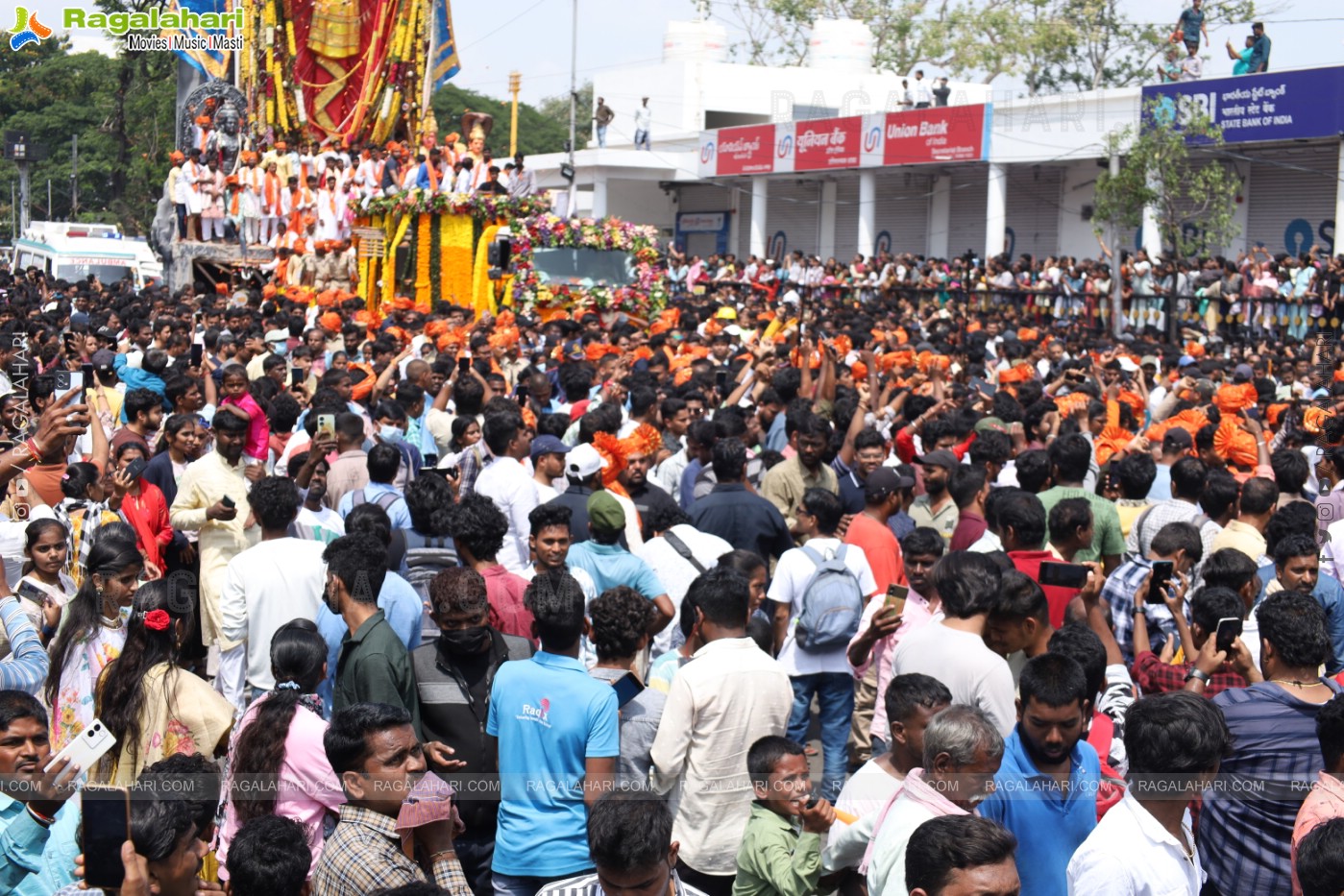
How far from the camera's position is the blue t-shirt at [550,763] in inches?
170

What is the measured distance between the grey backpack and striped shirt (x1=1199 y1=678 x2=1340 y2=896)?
1856 millimetres

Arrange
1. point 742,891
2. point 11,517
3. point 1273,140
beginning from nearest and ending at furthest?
point 742,891, point 11,517, point 1273,140

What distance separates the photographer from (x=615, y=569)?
5.85 m

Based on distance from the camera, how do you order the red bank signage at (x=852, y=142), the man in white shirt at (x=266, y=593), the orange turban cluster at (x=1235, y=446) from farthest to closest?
the red bank signage at (x=852, y=142) < the orange turban cluster at (x=1235, y=446) < the man in white shirt at (x=266, y=593)

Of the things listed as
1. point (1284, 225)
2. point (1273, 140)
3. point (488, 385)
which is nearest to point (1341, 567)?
point (488, 385)

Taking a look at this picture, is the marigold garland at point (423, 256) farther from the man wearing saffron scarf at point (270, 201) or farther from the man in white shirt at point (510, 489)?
the man in white shirt at point (510, 489)

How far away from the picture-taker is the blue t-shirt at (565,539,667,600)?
5840 mm

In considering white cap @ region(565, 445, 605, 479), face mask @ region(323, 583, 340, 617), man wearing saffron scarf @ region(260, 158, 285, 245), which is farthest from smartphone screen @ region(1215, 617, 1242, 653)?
man wearing saffron scarf @ region(260, 158, 285, 245)

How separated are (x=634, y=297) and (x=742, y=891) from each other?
599 inches

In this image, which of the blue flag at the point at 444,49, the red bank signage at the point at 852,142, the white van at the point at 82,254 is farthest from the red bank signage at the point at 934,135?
the white van at the point at 82,254

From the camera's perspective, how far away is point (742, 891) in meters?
4.11

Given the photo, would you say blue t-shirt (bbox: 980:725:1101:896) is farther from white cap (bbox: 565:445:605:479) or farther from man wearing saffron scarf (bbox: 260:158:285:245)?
man wearing saffron scarf (bbox: 260:158:285:245)

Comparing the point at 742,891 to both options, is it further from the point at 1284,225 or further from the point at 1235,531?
the point at 1284,225

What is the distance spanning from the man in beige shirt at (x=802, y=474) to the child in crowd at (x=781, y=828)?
136 inches
